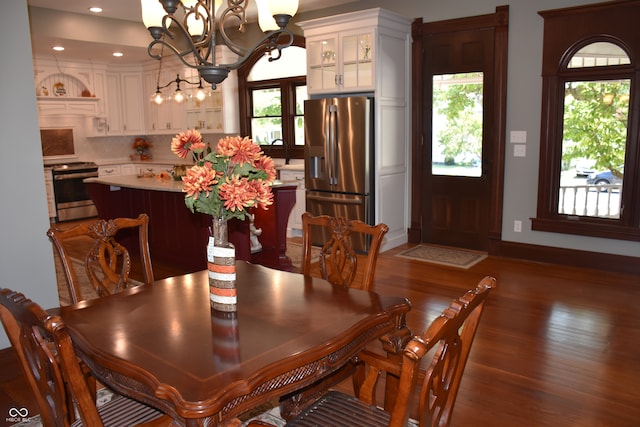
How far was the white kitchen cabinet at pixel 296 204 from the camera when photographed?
6684 millimetres

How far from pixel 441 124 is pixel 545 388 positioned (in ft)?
12.2

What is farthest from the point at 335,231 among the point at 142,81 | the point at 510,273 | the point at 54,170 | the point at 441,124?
the point at 142,81

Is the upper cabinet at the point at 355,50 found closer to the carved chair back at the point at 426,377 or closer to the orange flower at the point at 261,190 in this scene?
the orange flower at the point at 261,190

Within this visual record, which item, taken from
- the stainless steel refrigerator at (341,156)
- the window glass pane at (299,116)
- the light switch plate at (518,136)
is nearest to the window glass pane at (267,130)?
the window glass pane at (299,116)

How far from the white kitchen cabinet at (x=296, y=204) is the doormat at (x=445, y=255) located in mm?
1543

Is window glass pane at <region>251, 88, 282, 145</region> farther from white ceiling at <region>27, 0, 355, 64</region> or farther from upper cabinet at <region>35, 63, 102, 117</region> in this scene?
upper cabinet at <region>35, 63, 102, 117</region>

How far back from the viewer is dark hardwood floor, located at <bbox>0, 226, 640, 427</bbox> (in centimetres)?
266

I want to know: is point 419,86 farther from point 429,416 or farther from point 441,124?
point 429,416

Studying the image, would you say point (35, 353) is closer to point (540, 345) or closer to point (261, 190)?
point (261, 190)

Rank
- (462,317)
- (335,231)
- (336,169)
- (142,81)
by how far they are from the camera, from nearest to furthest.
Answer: (462,317) < (335,231) < (336,169) < (142,81)

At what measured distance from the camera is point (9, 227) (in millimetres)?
3123

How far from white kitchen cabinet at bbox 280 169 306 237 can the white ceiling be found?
216 cm

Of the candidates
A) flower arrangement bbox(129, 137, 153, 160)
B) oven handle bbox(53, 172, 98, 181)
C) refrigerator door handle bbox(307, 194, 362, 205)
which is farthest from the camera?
flower arrangement bbox(129, 137, 153, 160)
